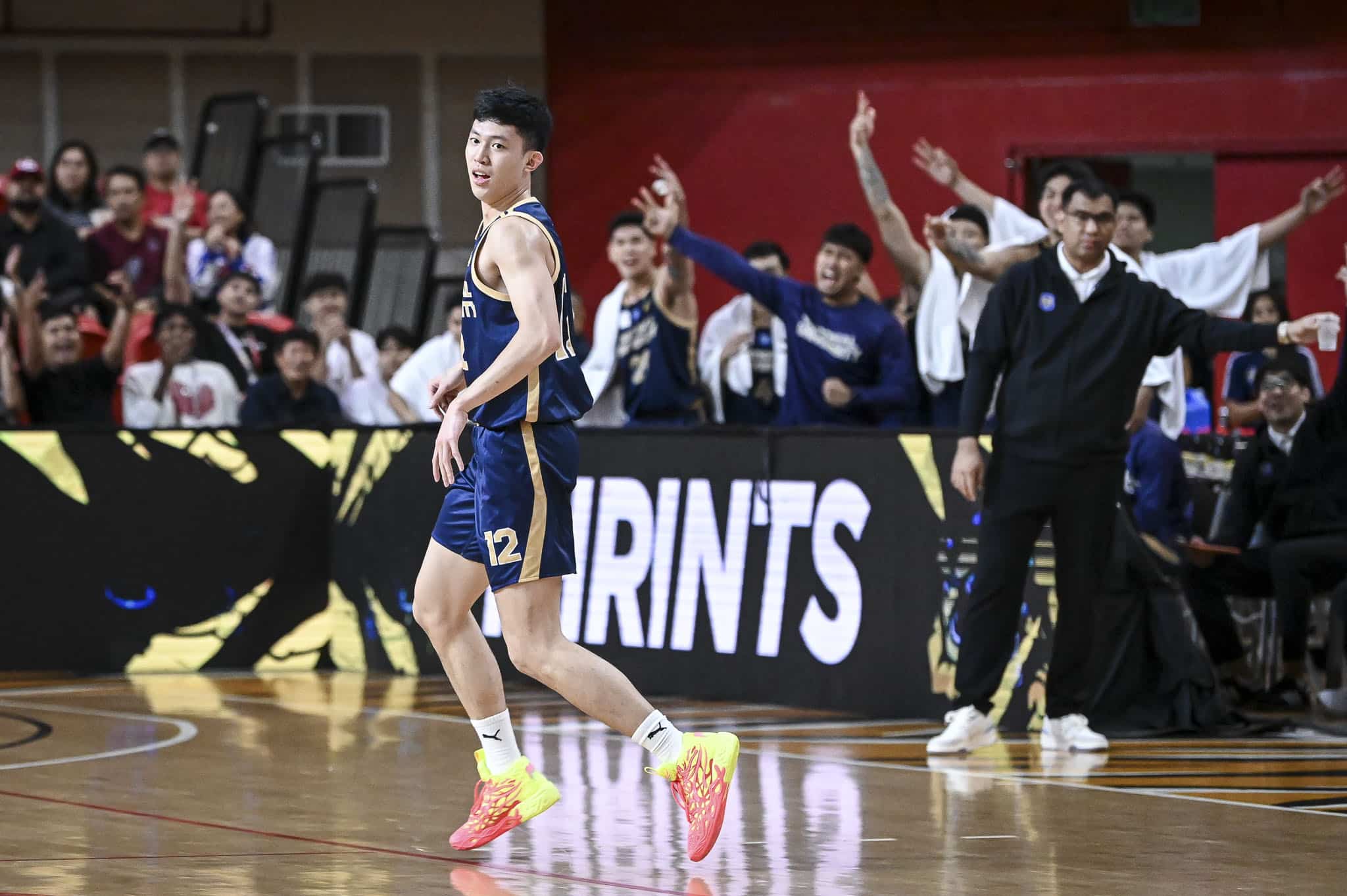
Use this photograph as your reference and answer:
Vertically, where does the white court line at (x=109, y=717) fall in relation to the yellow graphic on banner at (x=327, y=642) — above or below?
below

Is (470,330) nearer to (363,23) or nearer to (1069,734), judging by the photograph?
(1069,734)

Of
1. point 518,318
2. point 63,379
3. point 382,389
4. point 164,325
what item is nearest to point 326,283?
point 382,389

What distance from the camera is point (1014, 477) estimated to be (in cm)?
773

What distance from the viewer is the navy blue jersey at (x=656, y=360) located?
10.0m

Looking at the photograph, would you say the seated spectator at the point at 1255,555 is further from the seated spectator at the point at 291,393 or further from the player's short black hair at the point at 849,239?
the seated spectator at the point at 291,393

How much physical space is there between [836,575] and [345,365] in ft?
15.6

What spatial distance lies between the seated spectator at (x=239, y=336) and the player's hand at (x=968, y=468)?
5.36 m

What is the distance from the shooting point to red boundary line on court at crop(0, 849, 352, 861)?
17.6 ft

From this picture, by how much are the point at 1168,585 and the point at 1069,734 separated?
3.24 feet

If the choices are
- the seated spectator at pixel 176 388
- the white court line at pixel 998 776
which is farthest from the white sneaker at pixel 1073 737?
the seated spectator at pixel 176 388

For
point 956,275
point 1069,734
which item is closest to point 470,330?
point 1069,734

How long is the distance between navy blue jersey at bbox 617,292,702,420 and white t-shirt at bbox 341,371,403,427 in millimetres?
2587

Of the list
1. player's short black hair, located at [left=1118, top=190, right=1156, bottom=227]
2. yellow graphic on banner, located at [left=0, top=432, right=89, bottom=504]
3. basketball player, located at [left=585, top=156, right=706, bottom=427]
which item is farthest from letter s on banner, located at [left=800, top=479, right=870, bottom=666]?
yellow graphic on banner, located at [left=0, top=432, right=89, bottom=504]

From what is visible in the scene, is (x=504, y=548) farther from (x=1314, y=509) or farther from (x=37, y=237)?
(x=37, y=237)
